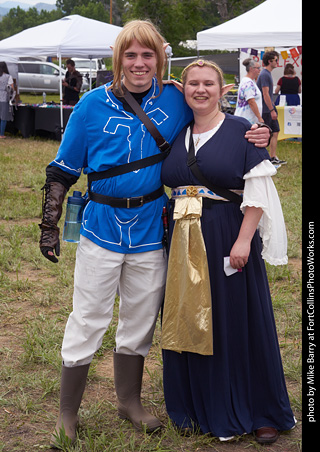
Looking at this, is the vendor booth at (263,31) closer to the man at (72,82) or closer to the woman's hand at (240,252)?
the man at (72,82)

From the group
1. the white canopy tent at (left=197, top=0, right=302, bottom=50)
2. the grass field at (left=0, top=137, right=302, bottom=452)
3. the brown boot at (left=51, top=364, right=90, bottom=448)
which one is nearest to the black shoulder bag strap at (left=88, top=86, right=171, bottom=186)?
the brown boot at (left=51, top=364, right=90, bottom=448)

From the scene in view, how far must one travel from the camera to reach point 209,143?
273 centimetres

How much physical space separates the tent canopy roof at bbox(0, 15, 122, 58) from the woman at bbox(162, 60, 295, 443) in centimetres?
1136

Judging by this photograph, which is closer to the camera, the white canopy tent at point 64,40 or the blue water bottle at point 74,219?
the blue water bottle at point 74,219

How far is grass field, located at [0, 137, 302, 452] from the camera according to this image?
288cm

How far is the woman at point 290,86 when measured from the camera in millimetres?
13359

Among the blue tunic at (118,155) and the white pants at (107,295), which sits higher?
the blue tunic at (118,155)

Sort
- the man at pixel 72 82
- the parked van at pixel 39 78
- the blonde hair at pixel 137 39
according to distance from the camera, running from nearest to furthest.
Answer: the blonde hair at pixel 137 39 → the man at pixel 72 82 → the parked van at pixel 39 78

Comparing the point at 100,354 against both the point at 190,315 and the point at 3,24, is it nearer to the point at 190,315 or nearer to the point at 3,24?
the point at 190,315

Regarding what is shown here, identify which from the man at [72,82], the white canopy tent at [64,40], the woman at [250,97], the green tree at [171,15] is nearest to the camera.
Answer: the woman at [250,97]

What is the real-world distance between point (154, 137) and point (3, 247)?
3.60m

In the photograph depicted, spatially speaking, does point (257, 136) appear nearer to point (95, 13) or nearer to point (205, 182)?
point (205, 182)

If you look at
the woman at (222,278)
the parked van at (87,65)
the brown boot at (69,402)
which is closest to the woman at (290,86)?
the woman at (222,278)
